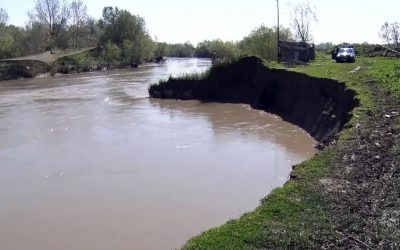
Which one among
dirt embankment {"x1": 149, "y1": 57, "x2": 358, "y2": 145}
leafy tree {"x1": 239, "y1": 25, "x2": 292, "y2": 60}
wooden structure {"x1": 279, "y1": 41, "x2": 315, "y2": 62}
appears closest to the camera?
dirt embankment {"x1": 149, "y1": 57, "x2": 358, "y2": 145}

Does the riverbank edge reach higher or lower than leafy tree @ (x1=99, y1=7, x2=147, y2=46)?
lower

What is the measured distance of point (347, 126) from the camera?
49.5 ft

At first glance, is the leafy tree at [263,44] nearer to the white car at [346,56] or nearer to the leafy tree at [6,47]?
the white car at [346,56]

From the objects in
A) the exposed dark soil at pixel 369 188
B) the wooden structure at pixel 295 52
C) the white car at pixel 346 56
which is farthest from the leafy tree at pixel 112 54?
the exposed dark soil at pixel 369 188

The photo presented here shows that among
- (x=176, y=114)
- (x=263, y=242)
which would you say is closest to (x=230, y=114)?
(x=176, y=114)

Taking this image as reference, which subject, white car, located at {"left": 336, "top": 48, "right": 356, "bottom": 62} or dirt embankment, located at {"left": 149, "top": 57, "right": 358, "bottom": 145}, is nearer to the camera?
dirt embankment, located at {"left": 149, "top": 57, "right": 358, "bottom": 145}

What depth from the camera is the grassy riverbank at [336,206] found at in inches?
290

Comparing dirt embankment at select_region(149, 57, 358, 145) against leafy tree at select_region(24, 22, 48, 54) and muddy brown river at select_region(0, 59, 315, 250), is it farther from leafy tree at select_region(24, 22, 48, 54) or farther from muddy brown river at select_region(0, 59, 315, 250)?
leafy tree at select_region(24, 22, 48, 54)

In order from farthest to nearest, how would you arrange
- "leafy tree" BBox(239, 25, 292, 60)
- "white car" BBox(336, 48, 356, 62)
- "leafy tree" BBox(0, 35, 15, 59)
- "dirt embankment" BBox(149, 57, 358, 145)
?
"leafy tree" BBox(0, 35, 15, 59) < "leafy tree" BBox(239, 25, 292, 60) < "white car" BBox(336, 48, 356, 62) < "dirt embankment" BBox(149, 57, 358, 145)

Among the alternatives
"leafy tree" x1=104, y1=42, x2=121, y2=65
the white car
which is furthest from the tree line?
the white car

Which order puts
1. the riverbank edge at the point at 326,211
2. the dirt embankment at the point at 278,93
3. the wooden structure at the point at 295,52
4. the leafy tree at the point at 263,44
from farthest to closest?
the leafy tree at the point at 263,44, the wooden structure at the point at 295,52, the dirt embankment at the point at 278,93, the riverbank edge at the point at 326,211

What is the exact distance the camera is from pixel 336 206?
8.62 metres

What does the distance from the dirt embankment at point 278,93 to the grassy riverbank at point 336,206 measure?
5.33 m

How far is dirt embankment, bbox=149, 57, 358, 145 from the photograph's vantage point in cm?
2006
